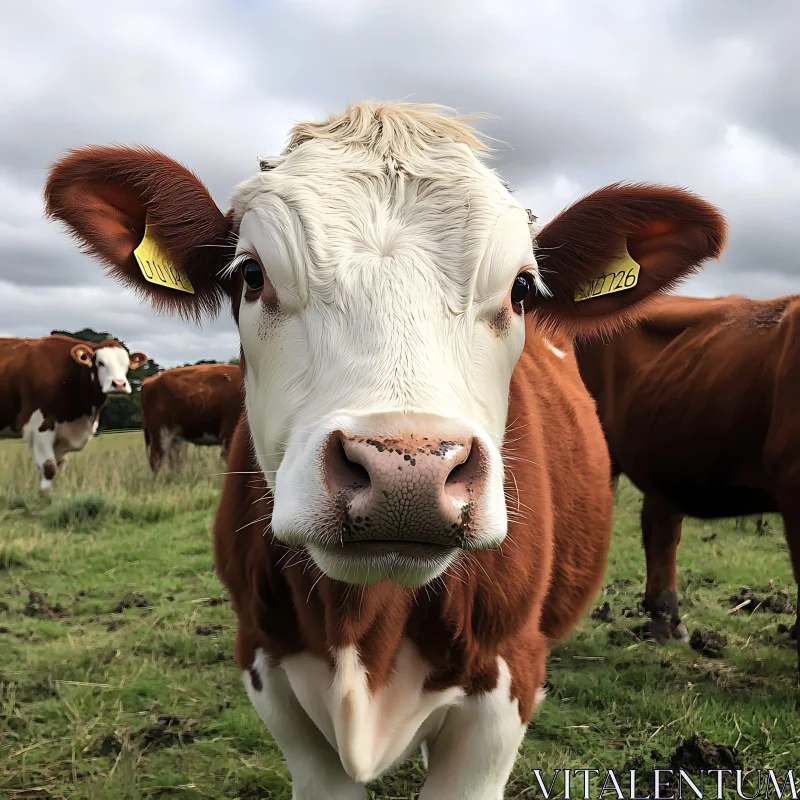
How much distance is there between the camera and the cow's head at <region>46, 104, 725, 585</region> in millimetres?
1284

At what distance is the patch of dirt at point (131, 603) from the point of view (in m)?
5.26

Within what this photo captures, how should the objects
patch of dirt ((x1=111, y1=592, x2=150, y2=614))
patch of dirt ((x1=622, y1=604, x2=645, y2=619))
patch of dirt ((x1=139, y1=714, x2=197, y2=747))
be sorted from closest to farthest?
patch of dirt ((x1=139, y1=714, x2=197, y2=747)) → patch of dirt ((x1=622, y1=604, x2=645, y2=619)) → patch of dirt ((x1=111, y1=592, x2=150, y2=614))

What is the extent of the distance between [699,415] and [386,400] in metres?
3.87

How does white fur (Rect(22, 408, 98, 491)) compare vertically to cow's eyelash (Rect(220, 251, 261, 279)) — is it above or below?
below

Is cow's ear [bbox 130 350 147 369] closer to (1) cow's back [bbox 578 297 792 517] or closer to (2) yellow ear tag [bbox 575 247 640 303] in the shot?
(1) cow's back [bbox 578 297 792 517]

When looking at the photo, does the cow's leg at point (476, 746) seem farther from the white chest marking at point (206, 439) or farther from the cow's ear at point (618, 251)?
the white chest marking at point (206, 439)

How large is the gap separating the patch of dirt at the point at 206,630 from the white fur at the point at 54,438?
7.54 meters

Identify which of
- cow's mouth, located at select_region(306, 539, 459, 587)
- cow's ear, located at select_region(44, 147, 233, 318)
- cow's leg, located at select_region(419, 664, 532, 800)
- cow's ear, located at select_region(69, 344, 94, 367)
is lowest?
cow's leg, located at select_region(419, 664, 532, 800)

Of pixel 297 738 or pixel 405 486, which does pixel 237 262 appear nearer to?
pixel 405 486

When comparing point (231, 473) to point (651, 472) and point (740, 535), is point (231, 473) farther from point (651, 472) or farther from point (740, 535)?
point (740, 535)

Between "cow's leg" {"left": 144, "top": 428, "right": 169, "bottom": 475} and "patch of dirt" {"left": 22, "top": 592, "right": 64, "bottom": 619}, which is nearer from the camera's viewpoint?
"patch of dirt" {"left": 22, "top": 592, "right": 64, "bottom": 619}

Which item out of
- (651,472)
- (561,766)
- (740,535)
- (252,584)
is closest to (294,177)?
(252,584)

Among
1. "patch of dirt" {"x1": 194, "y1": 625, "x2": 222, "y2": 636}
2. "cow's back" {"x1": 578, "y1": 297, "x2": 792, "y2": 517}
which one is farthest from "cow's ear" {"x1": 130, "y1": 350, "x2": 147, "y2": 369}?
"cow's back" {"x1": 578, "y1": 297, "x2": 792, "y2": 517}

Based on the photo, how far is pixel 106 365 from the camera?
12.3 metres
